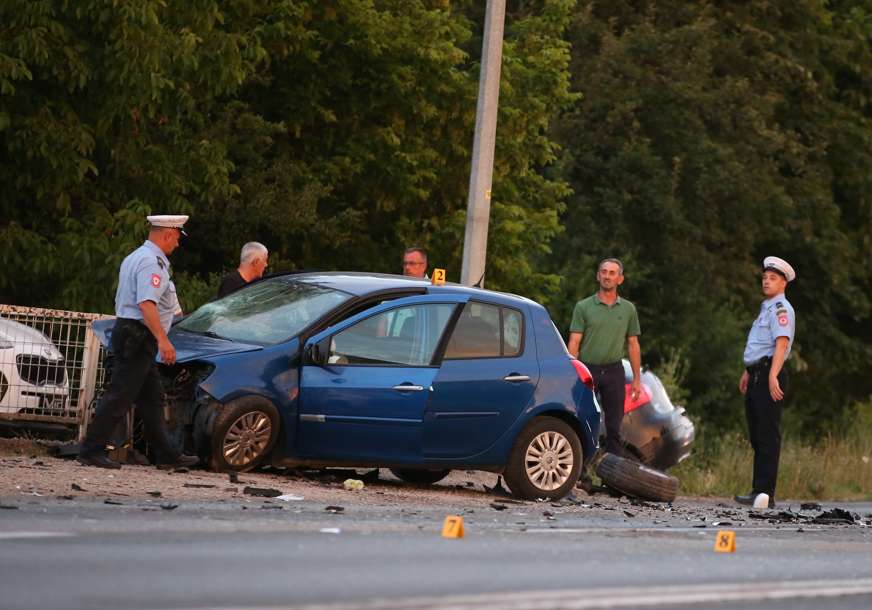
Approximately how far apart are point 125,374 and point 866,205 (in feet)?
101

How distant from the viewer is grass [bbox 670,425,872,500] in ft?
71.9

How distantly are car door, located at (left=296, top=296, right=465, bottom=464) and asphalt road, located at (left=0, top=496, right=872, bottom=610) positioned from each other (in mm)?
1211

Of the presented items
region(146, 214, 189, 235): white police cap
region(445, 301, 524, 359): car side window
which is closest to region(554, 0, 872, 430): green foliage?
region(445, 301, 524, 359): car side window

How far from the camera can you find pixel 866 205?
Result: 42750 millimetres

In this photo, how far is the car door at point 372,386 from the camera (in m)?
14.3

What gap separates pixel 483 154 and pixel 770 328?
4519 mm

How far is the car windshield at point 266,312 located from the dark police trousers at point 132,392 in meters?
0.75

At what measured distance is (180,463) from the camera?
1419 cm

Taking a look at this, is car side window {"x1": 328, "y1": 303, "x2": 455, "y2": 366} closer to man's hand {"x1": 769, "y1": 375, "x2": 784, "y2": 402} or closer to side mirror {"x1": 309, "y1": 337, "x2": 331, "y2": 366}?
side mirror {"x1": 309, "y1": 337, "x2": 331, "y2": 366}

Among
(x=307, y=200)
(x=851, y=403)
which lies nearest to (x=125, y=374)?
(x=307, y=200)

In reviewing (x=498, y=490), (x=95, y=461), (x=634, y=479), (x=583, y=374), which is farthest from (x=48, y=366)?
(x=634, y=479)

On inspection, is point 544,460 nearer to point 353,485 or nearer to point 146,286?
point 353,485

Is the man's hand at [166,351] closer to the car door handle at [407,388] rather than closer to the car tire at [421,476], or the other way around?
the car door handle at [407,388]

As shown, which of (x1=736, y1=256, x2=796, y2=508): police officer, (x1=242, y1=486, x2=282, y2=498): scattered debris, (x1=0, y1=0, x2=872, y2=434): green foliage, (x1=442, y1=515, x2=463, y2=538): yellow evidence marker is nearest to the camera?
(x1=442, y1=515, x2=463, y2=538): yellow evidence marker
